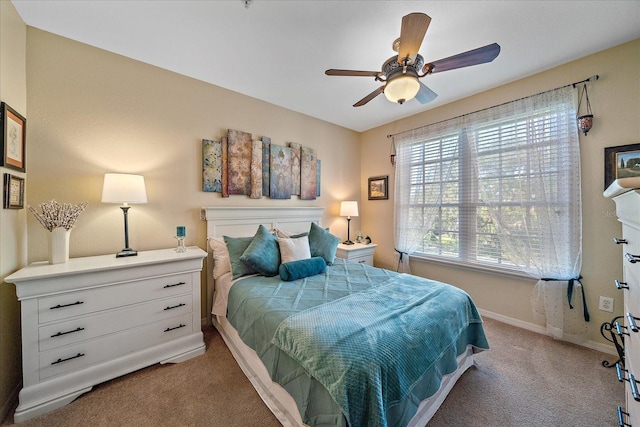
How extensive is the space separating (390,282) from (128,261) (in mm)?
2133

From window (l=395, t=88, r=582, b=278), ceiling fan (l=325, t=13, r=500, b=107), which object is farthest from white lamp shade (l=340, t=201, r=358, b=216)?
ceiling fan (l=325, t=13, r=500, b=107)

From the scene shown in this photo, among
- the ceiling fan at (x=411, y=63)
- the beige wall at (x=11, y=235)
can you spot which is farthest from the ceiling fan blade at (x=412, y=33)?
the beige wall at (x=11, y=235)

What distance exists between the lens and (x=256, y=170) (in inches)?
113

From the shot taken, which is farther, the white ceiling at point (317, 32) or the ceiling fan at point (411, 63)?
the white ceiling at point (317, 32)

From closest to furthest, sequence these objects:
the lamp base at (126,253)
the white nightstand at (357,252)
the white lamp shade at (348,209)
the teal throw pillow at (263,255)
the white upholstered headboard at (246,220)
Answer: the lamp base at (126,253) < the teal throw pillow at (263,255) < the white upholstered headboard at (246,220) < the white nightstand at (357,252) < the white lamp shade at (348,209)

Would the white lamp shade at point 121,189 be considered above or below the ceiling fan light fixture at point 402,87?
below

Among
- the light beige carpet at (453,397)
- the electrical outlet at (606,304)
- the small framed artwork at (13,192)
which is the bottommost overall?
the light beige carpet at (453,397)

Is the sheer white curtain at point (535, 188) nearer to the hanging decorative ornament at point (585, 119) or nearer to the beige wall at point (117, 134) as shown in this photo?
the hanging decorative ornament at point (585, 119)

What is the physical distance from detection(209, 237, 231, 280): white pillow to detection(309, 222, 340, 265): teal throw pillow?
91 centimetres

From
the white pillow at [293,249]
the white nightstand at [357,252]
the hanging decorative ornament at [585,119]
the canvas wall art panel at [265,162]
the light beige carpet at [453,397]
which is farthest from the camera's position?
the white nightstand at [357,252]

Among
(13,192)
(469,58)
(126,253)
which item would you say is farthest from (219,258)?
(469,58)

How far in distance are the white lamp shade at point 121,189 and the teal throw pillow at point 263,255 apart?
3.31 feet

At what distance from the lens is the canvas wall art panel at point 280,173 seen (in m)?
3.01

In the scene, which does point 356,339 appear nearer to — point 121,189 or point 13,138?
point 121,189
